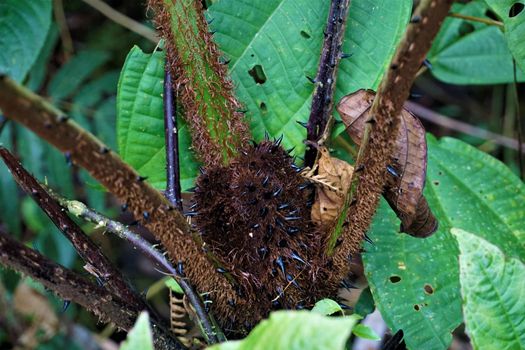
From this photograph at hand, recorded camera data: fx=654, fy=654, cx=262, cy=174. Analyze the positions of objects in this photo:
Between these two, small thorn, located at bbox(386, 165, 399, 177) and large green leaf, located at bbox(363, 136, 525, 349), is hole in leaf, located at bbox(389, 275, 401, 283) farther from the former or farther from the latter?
small thorn, located at bbox(386, 165, 399, 177)

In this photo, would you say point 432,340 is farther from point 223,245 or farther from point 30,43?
point 30,43

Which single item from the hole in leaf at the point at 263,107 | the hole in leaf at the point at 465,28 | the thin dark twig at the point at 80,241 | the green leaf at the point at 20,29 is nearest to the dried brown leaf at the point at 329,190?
the hole in leaf at the point at 263,107

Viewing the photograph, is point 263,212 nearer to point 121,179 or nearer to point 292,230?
point 292,230

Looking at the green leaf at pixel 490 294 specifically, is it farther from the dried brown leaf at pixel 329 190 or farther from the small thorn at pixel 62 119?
the small thorn at pixel 62 119

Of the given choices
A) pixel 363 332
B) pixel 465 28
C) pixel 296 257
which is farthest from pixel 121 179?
pixel 465 28

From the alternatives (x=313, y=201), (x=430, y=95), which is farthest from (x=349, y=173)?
(x=430, y=95)
